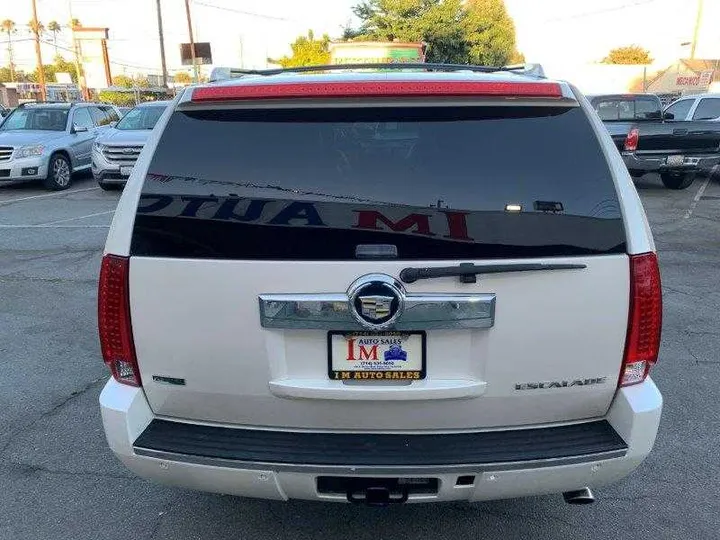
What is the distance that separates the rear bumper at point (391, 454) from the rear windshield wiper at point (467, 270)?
62 cm

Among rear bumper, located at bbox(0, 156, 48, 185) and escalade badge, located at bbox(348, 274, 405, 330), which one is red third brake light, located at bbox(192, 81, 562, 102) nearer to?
escalade badge, located at bbox(348, 274, 405, 330)

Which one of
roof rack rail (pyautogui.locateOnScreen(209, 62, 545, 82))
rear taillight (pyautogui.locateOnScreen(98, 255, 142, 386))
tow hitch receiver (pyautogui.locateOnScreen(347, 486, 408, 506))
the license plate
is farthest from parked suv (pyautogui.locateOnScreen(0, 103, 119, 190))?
tow hitch receiver (pyautogui.locateOnScreen(347, 486, 408, 506))

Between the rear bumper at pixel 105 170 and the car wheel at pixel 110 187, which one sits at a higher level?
the rear bumper at pixel 105 170

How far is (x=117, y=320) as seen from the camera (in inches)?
92.2

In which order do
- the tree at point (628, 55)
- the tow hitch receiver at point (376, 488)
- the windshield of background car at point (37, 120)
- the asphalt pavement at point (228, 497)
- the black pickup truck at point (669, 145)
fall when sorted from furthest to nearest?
the tree at point (628, 55) → the windshield of background car at point (37, 120) → the black pickup truck at point (669, 145) → the asphalt pavement at point (228, 497) → the tow hitch receiver at point (376, 488)

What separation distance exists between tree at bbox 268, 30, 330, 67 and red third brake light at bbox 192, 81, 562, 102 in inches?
1721

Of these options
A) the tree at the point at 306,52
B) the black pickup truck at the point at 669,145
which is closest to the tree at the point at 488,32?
the tree at the point at 306,52

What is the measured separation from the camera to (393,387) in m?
2.28

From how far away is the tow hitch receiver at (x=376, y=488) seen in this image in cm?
228

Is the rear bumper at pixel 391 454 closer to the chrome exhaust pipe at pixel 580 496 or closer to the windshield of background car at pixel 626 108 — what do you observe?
the chrome exhaust pipe at pixel 580 496

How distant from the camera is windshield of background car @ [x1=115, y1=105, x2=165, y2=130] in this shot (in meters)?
14.5

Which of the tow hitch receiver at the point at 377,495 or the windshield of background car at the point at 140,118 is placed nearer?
the tow hitch receiver at the point at 377,495

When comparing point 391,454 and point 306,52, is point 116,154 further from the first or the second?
point 306,52

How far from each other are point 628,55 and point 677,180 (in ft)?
230
